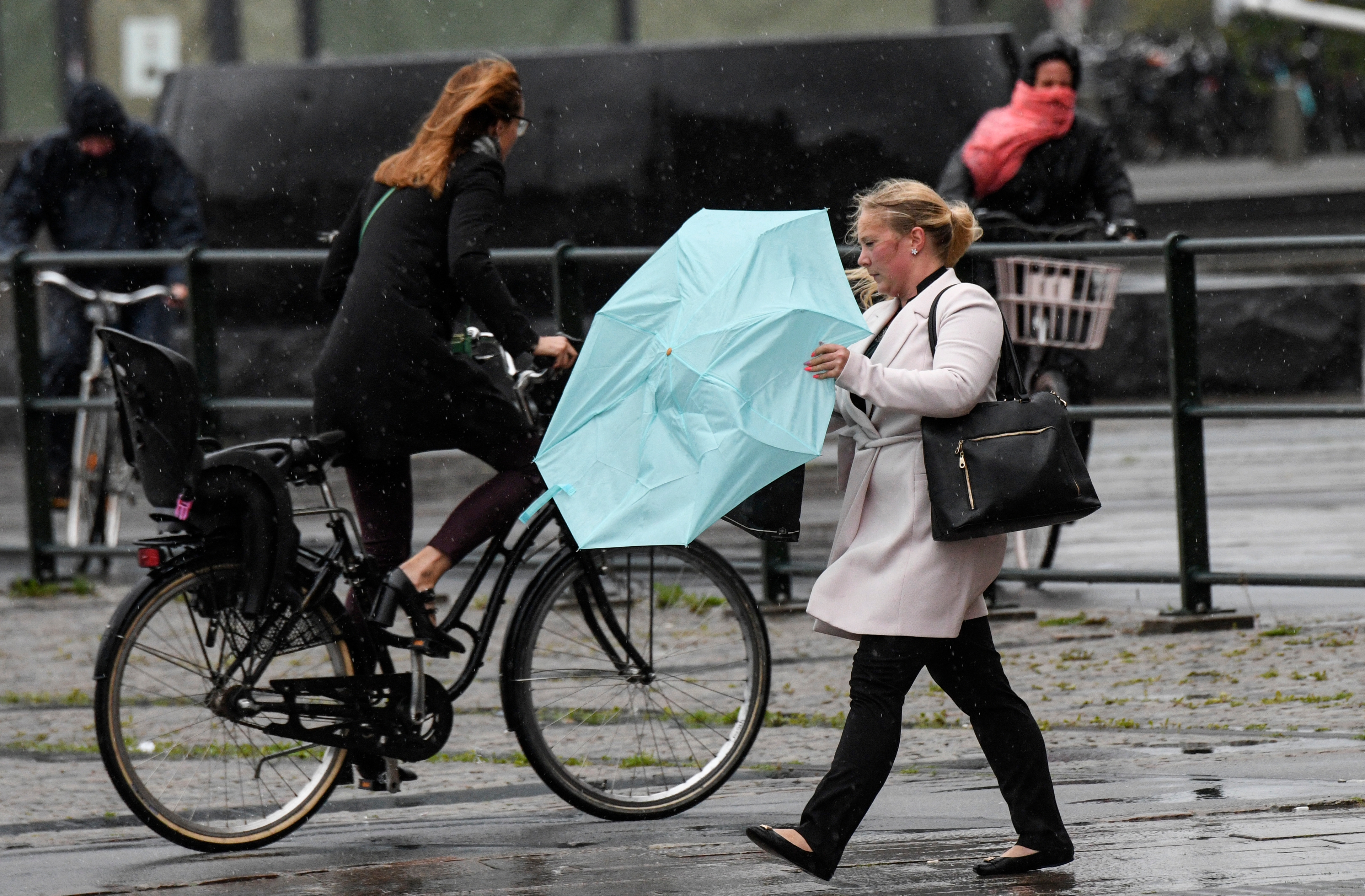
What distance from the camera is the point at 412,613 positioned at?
17.9 ft

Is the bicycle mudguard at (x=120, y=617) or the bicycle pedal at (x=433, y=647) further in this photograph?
the bicycle pedal at (x=433, y=647)

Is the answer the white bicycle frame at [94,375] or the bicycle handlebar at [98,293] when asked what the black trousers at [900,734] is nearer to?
the bicycle handlebar at [98,293]

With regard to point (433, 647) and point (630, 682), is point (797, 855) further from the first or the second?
point (433, 647)

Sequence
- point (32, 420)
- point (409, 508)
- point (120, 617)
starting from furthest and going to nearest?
1. point (32, 420)
2. point (409, 508)
3. point (120, 617)

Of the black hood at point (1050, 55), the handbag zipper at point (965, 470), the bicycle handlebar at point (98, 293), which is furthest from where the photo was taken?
the bicycle handlebar at point (98, 293)

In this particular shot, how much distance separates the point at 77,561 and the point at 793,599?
3.60m

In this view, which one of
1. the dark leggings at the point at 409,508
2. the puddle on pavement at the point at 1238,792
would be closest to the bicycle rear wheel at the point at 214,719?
the dark leggings at the point at 409,508

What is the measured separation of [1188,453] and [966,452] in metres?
3.31

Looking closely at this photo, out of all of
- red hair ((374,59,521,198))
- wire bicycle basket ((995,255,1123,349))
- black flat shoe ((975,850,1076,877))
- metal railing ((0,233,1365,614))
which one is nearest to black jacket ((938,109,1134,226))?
wire bicycle basket ((995,255,1123,349))

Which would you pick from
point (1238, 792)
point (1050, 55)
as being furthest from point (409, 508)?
point (1050, 55)

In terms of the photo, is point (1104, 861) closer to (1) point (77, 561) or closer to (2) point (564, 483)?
(2) point (564, 483)

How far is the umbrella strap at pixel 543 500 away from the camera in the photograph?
501 centimetres

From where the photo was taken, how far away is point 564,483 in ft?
16.5

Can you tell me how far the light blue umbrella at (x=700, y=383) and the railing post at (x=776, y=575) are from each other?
11.0 ft
